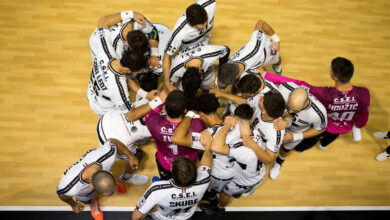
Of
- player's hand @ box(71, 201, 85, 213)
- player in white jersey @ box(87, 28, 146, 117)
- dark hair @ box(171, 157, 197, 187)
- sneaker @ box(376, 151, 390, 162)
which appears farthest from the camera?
sneaker @ box(376, 151, 390, 162)

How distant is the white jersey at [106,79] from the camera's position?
3.26m

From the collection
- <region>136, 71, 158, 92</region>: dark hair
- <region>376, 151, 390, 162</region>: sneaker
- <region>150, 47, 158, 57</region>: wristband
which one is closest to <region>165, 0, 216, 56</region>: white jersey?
<region>150, 47, 158, 57</region>: wristband

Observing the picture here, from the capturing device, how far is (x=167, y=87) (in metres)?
3.77

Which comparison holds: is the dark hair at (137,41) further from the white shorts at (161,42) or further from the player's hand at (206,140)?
the player's hand at (206,140)

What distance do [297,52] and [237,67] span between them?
2.50 meters

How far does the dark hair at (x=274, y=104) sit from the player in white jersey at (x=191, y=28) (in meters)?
1.31

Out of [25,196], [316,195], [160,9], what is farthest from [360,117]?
[25,196]

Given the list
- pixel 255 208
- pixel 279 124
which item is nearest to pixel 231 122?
pixel 279 124

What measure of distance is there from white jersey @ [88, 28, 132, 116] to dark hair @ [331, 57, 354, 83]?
8.45 ft

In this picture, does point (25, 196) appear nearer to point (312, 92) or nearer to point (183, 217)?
point (183, 217)

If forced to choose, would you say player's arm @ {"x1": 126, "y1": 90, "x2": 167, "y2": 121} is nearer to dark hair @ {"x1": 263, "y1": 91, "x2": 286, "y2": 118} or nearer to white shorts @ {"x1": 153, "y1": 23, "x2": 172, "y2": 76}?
white shorts @ {"x1": 153, "y1": 23, "x2": 172, "y2": 76}

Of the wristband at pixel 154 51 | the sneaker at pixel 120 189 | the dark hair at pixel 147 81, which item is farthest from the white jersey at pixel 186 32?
the sneaker at pixel 120 189

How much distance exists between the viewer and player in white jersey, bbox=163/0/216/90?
3303mm

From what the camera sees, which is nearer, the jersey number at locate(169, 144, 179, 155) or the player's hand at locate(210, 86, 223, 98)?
the jersey number at locate(169, 144, 179, 155)
